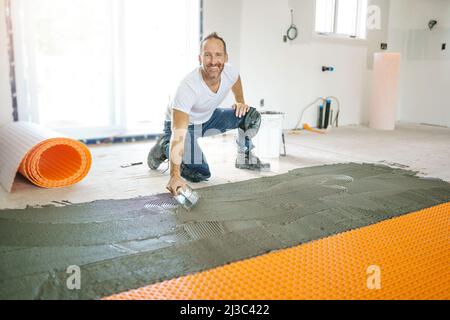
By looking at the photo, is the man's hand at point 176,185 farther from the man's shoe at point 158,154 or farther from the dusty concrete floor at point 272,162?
the man's shoe at point 158,154

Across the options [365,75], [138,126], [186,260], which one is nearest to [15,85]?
[138,126]

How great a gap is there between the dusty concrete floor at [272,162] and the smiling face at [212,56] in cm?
74

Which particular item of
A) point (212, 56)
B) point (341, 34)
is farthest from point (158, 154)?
point (341, 34)

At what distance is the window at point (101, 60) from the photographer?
145 inches

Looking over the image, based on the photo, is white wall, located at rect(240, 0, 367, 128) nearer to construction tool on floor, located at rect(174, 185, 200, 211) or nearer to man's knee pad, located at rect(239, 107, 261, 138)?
man's knee pad, located at rect(239, 107, 261, 138)

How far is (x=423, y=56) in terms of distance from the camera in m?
6.29

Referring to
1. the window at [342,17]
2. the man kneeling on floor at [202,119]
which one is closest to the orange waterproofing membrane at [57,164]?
the man kneeling on floor at [202,119]

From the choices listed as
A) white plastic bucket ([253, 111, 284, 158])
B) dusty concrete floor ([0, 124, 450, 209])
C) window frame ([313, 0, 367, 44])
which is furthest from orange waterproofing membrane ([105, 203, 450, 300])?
window frame ([313, 0, 367, 44])

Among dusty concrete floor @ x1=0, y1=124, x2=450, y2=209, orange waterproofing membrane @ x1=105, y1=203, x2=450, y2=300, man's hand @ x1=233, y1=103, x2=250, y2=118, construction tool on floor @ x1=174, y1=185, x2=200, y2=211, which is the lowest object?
orange waterproofing membrane @ x1=105, y1=203, x2=450, y2=300

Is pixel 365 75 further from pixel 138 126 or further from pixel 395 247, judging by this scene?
pixel 395 247

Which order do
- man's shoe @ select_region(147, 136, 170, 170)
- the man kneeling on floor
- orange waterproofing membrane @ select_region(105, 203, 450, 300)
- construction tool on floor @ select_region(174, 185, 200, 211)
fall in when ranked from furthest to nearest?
man's shoe @ select_region(147, 136, 170, 170)
the man kneeling on floor
construction tool on floor @ select_region(174, 185, 200, 211)
orange waterproofing membrane @ select_region(105, 203, 450, 300)

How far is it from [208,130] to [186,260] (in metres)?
1.51

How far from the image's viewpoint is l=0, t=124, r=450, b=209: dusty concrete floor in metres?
2.45

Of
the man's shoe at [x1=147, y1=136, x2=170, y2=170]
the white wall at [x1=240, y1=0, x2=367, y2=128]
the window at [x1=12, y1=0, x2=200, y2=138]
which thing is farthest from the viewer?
the white wall at [x1=240, y1=0, x2=367, y2=128]
